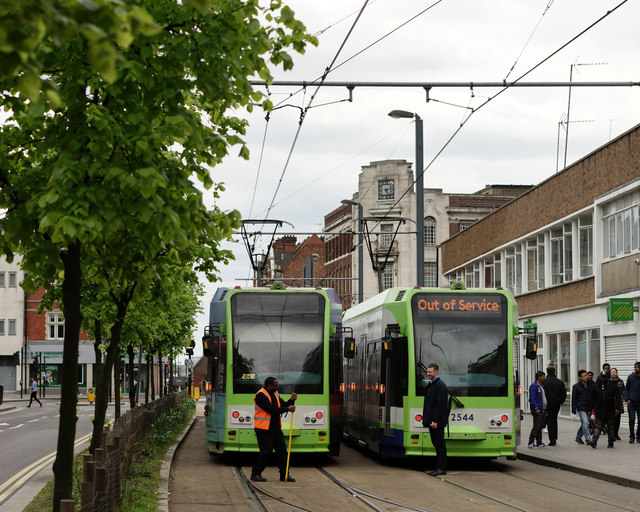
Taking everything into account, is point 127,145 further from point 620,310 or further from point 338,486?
point 620,310

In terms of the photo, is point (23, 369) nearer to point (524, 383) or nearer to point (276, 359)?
point (524, 383)

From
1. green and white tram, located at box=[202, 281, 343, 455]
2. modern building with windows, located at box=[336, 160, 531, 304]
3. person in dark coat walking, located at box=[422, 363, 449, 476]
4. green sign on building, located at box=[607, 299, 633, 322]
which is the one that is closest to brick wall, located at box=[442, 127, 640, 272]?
green sign on building, located at box=[607, 299, 633, 322]

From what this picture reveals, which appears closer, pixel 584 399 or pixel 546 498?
pixel 546 498

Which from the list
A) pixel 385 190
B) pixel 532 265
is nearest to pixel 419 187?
pixel 532 265

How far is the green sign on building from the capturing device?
30.0m

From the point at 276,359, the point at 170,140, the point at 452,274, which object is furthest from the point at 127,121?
the point at 452,274

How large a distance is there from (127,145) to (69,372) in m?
2.04

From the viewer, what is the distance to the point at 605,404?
23.4 meters

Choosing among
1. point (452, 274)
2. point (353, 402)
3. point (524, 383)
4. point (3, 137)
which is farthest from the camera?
point (452, 274)

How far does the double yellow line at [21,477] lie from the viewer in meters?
15.9

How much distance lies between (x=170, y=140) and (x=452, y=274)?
162 ft

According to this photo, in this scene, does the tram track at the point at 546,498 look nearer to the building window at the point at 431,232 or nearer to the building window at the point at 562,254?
the building window at the point at 562,254

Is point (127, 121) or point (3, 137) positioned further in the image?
point (3, 137)

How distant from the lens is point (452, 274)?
5759 cm
